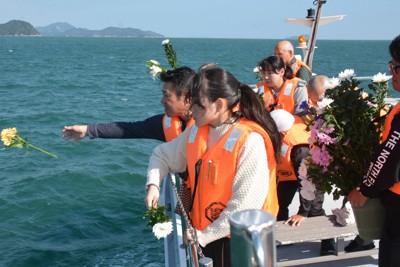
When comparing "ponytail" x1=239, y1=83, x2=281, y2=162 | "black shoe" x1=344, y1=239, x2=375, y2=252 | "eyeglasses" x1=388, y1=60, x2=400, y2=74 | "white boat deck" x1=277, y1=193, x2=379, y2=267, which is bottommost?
"white boat deck" x1=277, y1=193, x2=379, y2=267

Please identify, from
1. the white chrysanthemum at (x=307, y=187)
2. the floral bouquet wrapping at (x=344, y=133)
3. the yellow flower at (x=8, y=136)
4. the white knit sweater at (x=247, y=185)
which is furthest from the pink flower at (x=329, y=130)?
the yellow flower at (x=8, y=136)

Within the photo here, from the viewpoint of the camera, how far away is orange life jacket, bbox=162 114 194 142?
368 centimetres

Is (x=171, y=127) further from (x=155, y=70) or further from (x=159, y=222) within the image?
(x=159, y=222)

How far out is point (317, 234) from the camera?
12.3 ft

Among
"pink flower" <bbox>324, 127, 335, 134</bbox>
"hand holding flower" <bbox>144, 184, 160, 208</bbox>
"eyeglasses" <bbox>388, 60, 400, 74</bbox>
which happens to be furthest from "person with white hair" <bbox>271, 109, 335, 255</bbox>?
"hand holding flower" <bbox>144, 184, 160, 208</bbox>

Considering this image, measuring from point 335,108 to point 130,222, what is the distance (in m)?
7.05

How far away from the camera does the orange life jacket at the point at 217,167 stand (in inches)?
98.0

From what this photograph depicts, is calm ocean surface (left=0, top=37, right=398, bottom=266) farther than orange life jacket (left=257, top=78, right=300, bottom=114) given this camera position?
Yes

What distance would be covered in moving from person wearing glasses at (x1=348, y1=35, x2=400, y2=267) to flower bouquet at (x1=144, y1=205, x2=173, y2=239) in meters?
1.05

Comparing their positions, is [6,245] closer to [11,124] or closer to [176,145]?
[176,145]

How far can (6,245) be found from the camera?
800cm

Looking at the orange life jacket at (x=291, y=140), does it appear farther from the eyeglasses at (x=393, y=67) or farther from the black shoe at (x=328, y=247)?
the eyeglasses at (x=393, y=67)

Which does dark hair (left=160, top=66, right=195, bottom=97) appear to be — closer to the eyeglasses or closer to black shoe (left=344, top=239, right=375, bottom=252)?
the eyeglasses

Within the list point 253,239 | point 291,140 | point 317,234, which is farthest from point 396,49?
point 317,234
